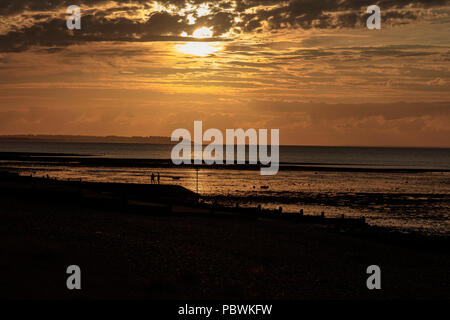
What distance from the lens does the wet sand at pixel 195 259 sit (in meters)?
14.9

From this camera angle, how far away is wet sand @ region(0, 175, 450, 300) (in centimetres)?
1491

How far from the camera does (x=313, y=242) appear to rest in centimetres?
2616

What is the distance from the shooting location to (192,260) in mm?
19000

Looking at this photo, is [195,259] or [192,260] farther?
[195,259]

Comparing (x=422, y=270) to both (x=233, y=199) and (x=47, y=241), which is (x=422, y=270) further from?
(x=233, y=199)

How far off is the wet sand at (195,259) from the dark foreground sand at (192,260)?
0.04 m

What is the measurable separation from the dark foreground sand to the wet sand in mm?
40

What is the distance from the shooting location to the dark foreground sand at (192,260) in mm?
14867

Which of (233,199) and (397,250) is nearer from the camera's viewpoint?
(397,250)

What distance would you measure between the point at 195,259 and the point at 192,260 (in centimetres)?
26
